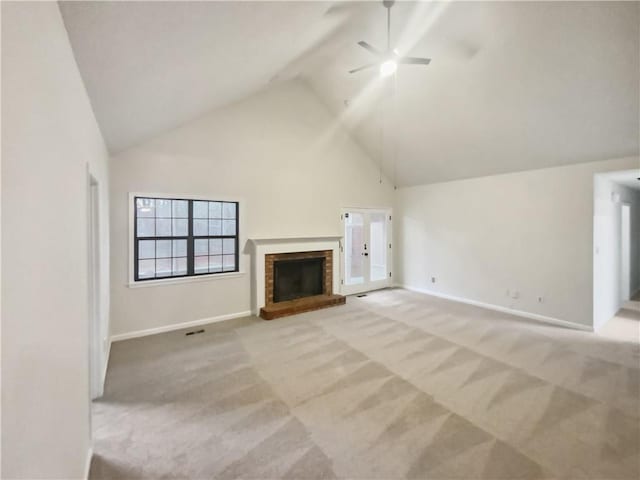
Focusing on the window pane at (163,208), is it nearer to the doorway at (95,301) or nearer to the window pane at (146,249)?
the window pane at (146,249)

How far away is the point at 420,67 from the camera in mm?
4188

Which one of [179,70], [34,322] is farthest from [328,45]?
[34,322]

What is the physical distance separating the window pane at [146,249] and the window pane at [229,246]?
1071mm

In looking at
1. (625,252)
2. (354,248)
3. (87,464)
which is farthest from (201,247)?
(625,252)

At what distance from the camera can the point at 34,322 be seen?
0.98 m

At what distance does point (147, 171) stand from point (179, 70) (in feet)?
7.75

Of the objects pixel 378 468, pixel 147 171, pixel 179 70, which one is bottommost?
pixel 378 468

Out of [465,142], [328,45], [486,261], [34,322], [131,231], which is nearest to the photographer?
[34,322]

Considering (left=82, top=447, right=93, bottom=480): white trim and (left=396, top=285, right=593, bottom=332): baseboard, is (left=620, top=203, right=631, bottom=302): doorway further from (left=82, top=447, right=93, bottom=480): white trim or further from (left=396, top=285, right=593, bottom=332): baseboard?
(left=82, top=447, right=93, bottom=480): white trim

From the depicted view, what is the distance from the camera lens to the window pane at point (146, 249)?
167 inches

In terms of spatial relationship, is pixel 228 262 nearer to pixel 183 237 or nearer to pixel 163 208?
pixel 183 237

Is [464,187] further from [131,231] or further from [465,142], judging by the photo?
[131,231]

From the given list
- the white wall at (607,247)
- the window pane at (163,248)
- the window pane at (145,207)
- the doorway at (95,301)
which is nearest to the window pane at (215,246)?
the window pane at (163,248)

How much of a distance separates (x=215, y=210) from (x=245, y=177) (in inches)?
30.4
